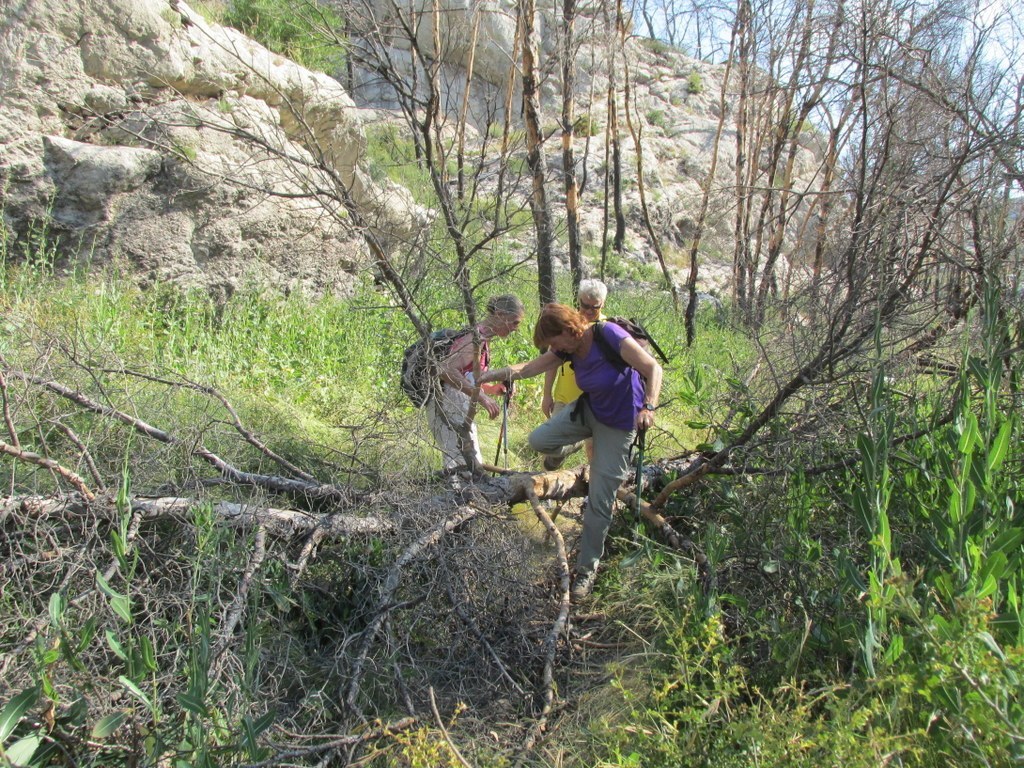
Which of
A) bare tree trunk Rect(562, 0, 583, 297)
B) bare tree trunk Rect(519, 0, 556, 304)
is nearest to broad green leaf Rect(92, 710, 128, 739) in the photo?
bare tree trunk Rect(519, 0, 556, 304)

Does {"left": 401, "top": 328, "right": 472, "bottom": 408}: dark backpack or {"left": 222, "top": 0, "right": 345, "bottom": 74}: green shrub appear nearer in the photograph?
{"left": 401, "top": 328, "right": 472, "bottom": 408}: dark backpack

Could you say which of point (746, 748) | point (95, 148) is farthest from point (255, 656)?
point (95, 148)

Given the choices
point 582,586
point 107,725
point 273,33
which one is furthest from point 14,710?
point 273,33

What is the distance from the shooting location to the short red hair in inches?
159

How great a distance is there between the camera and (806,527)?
364cm

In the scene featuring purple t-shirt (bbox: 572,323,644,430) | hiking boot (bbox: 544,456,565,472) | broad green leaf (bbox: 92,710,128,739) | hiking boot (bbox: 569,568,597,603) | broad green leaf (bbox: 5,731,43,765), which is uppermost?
purple t-shirt (bbox: 572,323,644,430)

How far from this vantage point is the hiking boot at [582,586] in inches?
167

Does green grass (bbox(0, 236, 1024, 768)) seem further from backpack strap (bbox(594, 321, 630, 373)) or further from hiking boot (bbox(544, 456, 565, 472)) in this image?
backpack strap (bbox(594, 321, 630, 373))

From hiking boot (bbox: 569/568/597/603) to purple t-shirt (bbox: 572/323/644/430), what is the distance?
884mm

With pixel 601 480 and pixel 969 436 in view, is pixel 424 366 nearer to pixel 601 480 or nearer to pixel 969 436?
pixel 601 480

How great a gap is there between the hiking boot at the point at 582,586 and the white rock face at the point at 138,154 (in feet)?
10.7

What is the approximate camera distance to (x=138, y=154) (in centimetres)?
708

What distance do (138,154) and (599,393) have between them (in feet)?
18.0

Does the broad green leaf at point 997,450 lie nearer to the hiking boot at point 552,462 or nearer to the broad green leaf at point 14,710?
the hiking boot at point 552,462
